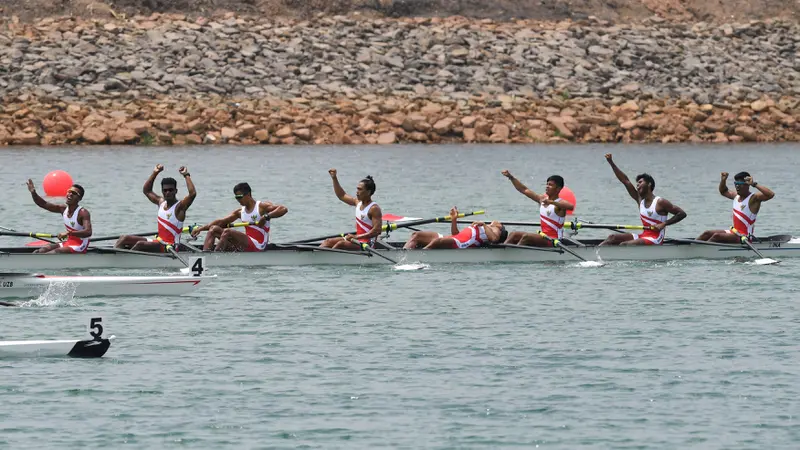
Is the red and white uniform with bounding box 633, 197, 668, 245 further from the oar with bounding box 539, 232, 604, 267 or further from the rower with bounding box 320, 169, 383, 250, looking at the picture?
the rower with bounding box 320, 169, 383, 250

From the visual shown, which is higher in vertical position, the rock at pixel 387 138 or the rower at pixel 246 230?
the rower at pixel 246 230

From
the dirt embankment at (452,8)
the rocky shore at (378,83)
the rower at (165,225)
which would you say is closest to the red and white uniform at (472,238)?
the rower at (165,225)

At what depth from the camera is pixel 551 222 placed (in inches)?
1137

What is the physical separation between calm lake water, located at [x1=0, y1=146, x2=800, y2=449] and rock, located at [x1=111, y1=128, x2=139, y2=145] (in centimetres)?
3645

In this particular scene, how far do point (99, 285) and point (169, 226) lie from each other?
2950 millimetres

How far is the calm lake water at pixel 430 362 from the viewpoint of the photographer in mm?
17344

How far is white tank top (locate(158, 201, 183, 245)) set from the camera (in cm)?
2734

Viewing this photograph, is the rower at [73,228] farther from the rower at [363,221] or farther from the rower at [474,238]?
the rower at [474,238]

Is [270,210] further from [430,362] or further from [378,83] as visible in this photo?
[378,83]

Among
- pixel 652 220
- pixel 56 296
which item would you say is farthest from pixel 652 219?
pixel 56 296

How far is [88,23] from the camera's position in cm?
7338

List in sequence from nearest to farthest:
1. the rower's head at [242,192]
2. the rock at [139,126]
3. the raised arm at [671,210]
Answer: the rower's head at [242,192], the raised arm at [671,210], the rock at [139,126]

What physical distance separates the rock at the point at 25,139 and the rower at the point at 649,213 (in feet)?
126

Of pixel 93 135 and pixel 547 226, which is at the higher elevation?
pixel 547 226
